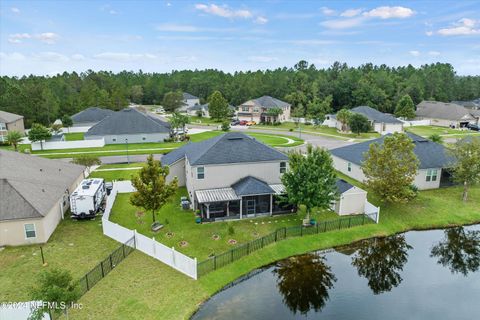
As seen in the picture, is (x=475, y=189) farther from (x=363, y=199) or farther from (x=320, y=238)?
(x=320, y=238)

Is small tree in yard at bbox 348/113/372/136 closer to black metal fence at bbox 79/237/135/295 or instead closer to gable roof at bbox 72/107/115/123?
gable roof at bbox 72/107/115/123

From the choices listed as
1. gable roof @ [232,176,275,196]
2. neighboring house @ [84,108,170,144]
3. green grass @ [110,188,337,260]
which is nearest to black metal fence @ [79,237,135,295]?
green grass @ [110,188,337,260]

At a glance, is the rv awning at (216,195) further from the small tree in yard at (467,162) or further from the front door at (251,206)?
the small tree in yard at (467,162)

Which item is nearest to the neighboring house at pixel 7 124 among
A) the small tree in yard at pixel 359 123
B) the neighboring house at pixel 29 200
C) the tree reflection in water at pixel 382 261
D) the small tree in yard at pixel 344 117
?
the neighboring house at pixel 29 200

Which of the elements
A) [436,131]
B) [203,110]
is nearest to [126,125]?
[203,110]

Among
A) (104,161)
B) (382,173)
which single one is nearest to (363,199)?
(382,173)
